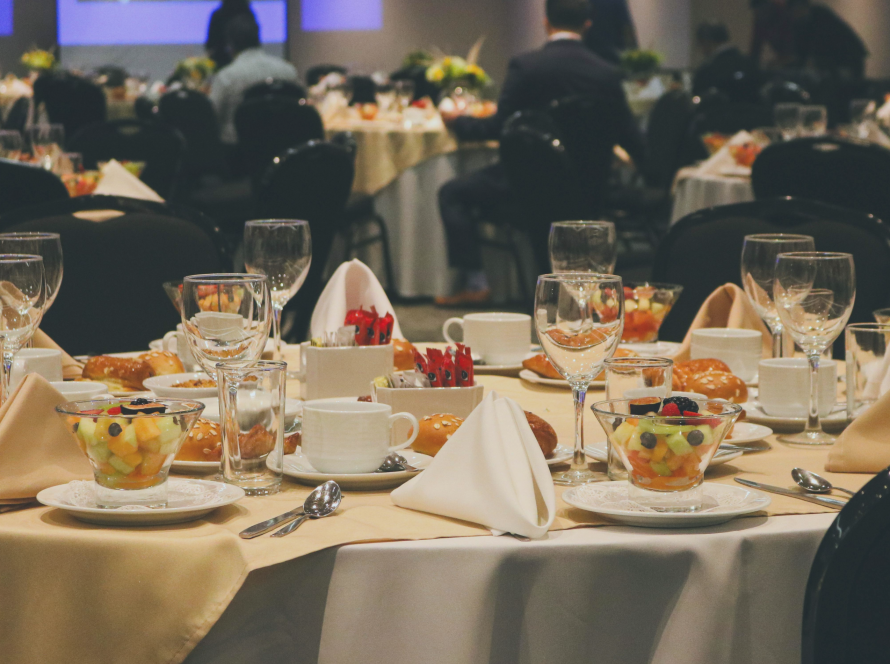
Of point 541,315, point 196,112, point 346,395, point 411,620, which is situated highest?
point 196,112

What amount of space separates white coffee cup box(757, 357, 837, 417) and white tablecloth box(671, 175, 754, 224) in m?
3.02

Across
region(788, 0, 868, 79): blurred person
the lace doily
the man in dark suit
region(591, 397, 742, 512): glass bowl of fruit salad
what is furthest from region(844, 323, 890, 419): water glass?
region(788, 0, 868, 79): blurred person

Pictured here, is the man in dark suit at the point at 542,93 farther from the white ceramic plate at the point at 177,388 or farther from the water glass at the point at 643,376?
the water glass at the point at 643,376

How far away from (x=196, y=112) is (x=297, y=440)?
643 cm

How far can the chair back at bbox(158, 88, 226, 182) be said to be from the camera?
24.2 feet

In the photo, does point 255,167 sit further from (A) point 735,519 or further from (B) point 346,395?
(A) point 735,519

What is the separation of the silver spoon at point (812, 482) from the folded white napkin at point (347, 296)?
0.81 meters

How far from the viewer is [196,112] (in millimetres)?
7430

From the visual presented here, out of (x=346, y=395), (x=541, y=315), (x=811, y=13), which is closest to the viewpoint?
(x=541, y=315)

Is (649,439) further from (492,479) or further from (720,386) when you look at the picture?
(720,386)

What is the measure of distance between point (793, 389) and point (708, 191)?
3465mm

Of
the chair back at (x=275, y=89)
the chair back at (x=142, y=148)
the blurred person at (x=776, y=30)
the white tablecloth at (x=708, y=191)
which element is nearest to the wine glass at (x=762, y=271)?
the white tablecloth at (x=708, y=191)

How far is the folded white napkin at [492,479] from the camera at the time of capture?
3.43 feet

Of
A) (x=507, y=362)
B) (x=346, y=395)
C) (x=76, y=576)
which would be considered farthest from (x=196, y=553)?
(x=507, y=362)
